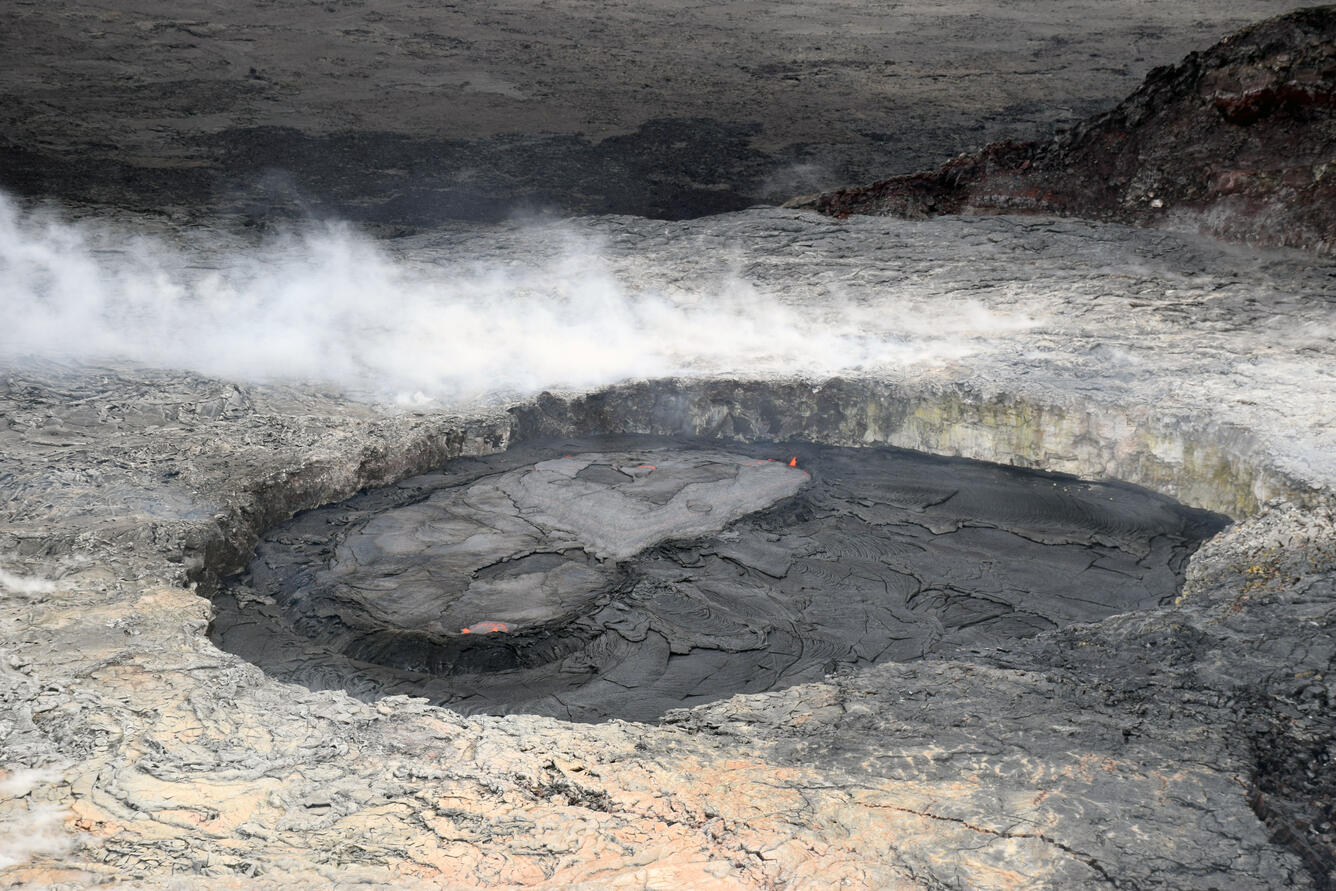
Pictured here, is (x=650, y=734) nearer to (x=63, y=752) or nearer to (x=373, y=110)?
(x=63, y=752)

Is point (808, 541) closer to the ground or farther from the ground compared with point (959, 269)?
closer to the ground

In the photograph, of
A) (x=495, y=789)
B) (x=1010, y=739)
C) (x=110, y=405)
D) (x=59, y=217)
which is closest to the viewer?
(x=495, y=789)

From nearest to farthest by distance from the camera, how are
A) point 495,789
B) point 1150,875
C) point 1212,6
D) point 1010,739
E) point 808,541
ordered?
point 1150,875, point 495,789, point 1010,739, point 808,541, point 1212,6

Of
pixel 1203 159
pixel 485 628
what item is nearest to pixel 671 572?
pixel 485 628

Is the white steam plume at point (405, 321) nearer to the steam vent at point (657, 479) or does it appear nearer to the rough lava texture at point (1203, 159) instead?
the steam vent at point (657, 479)

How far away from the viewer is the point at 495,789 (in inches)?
95.3

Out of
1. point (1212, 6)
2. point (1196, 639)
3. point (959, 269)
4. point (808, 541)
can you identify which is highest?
point (1212, 6)

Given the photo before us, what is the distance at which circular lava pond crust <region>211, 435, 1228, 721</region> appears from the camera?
3.37m

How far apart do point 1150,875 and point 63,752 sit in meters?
2.24

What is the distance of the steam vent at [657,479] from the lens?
7.72 ft

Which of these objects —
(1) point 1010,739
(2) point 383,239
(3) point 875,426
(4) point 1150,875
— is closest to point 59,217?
(2) point 383,239

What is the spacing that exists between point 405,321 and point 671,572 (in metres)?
2.59

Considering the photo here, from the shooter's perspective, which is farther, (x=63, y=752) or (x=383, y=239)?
(x=383, y=239)

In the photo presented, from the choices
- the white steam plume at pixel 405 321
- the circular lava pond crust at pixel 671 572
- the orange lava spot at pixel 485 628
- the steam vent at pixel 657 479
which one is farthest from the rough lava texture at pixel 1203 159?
the orange lava spot at pixel 485 628
